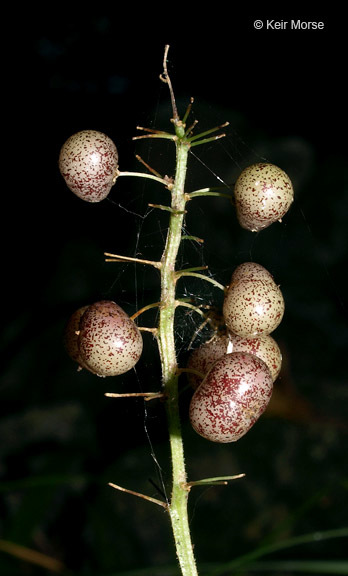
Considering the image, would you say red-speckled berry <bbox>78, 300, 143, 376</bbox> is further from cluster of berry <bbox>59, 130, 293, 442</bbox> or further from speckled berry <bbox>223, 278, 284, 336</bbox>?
speckled berry <bbox>223, 278, 284, 336</bbox>

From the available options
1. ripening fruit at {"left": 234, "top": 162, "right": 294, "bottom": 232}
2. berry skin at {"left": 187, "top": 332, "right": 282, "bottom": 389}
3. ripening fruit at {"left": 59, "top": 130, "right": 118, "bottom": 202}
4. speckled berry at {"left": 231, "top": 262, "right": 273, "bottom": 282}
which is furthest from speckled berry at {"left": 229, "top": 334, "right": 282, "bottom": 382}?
ripening fruit at {"left": 59, "top": 130, "right": 118, "bottom": 202}

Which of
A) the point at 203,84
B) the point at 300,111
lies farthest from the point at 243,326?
the point at 300,111

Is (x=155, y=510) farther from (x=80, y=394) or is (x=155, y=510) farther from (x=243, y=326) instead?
(x=243, y=326)

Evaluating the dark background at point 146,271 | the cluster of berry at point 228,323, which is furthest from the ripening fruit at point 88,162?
the dark background at point 146,271

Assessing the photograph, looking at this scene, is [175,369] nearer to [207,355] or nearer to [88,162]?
[207,355]

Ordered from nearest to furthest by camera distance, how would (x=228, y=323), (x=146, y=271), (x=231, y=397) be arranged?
(x=231, y=397)
(x=228, y=323)
(x=146, y=271)

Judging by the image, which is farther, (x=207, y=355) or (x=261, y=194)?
(x=207, y=355)

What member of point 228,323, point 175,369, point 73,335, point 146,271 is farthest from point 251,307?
point 146,271
